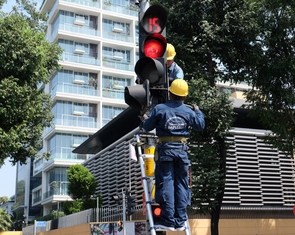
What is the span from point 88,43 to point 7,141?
3568 cm

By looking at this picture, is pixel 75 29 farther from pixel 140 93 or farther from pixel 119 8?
pixel 140 93

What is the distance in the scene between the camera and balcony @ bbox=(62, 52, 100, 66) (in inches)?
1850

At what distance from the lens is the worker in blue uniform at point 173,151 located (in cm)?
511

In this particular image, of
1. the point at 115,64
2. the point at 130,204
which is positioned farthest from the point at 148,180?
the point at 115,64

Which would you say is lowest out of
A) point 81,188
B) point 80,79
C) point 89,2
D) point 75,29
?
point 81,188

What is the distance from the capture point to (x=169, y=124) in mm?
5418

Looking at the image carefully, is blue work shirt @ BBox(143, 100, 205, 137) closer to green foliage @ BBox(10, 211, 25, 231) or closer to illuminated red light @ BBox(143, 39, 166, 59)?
illuminated red light @ BBox(143, 39, 166, 59)

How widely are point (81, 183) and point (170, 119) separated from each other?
2309 centimetres

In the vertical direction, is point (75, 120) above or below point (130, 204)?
above

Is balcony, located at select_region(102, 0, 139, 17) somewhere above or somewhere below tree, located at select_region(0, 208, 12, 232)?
above

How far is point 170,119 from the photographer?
5.42 m

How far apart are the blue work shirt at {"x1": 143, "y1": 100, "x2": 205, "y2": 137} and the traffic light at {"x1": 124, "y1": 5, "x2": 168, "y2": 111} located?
181mm

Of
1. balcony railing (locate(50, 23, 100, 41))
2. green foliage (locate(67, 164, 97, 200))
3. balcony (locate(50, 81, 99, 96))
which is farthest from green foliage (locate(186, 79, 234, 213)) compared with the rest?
balcony railing (locate(50, 23, 100, 41))

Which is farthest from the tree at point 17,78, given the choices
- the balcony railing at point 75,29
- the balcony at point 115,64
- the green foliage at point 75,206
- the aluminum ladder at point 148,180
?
the balcony at point 115,64
